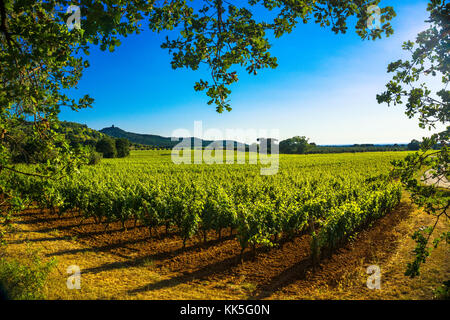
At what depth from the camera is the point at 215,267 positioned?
726cm

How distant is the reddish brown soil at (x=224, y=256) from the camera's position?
652 cm

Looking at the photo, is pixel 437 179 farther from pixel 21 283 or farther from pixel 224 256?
pixel 21 283

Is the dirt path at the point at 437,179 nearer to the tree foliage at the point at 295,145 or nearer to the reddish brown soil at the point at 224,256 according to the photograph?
the reddish brown soil at the point at 224,256

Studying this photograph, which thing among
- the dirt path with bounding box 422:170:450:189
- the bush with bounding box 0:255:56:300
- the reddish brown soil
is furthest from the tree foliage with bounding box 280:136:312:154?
the bush with bounding box 0:255:56:300

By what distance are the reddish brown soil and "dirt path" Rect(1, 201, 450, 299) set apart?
0.09ft

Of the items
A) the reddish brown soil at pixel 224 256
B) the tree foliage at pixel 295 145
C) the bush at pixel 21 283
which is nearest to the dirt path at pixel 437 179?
the reddish brown soil at pixel 224 256

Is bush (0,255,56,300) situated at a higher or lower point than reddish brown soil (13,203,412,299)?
higher

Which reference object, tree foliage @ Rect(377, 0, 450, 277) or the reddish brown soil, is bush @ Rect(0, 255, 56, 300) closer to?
the reddish brown soil

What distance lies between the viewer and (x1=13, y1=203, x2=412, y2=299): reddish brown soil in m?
6.52

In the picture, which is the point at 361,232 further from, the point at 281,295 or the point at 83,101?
the point at 83,101

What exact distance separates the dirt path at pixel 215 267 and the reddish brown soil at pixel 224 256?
3 centimetres

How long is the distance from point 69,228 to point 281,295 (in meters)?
10.4
